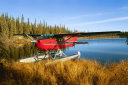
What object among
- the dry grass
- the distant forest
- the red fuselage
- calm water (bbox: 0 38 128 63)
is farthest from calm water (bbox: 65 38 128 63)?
the distant forest

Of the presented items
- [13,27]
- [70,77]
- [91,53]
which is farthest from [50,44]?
[13,27]

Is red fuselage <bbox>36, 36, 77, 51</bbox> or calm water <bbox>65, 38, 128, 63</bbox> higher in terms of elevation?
red fuselage <bbox>36, 36, 77, 51</bbox>

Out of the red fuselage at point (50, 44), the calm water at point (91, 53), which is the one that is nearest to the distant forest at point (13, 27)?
the calm water at point (91, 53)

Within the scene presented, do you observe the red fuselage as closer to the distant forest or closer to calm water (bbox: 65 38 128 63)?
calm water (bbox: 65 38 128 63)

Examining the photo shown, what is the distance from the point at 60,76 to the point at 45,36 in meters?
3.60

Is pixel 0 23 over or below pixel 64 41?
over

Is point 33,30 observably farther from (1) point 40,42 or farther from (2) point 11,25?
(1) point 40,42

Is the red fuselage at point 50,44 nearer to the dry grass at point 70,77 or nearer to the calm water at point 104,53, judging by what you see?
the dry grass at point 70,77

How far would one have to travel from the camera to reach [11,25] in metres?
36.0

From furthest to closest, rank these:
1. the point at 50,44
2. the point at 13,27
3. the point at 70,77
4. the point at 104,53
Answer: the point at 13,27 → the point at 104,53 → the point at 50,44 → the point at 70,77

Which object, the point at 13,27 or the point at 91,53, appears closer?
the point at 91,53

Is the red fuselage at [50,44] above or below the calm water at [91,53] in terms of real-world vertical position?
above

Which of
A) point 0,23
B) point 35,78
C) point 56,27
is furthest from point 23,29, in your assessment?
point 35,78

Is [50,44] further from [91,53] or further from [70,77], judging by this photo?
[91,53]
